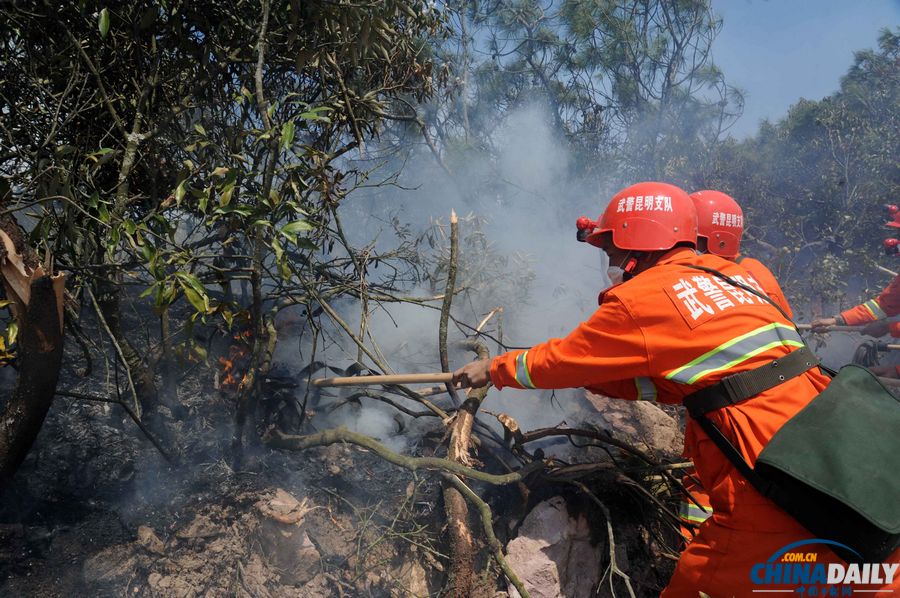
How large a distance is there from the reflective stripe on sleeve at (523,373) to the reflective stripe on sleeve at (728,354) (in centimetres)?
63

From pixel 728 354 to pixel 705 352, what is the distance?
3.5 inches

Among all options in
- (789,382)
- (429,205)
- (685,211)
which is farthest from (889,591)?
(429,205)

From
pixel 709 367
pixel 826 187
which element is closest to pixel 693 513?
pixel 709 367

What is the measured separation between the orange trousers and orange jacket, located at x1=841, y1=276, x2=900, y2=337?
14.4 ft

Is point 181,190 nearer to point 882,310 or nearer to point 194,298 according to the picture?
point 194,298

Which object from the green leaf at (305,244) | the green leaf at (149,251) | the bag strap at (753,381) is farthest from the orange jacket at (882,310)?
the green leaf at (149,251)

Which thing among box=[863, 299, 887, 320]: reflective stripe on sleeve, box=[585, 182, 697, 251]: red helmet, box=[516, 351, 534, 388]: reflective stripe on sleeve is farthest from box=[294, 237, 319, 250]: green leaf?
box=[863, 299, 887, 320]: reflective stripe on sleeve

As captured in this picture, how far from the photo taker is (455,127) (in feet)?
41.7

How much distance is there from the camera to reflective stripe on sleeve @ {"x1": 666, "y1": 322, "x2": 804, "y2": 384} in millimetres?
2070

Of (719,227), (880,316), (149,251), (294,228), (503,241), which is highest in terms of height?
(503,241)

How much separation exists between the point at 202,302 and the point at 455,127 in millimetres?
11561

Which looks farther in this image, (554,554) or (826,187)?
(826,187)

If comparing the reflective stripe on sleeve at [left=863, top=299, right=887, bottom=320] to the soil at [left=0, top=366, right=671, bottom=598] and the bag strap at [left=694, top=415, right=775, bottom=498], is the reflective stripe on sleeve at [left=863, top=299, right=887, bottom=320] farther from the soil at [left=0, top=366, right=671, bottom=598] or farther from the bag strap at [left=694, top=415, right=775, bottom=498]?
the bag strap at [left=694, top=415, right=775, bottom=498]

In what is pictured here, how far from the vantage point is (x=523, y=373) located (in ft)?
8.20
